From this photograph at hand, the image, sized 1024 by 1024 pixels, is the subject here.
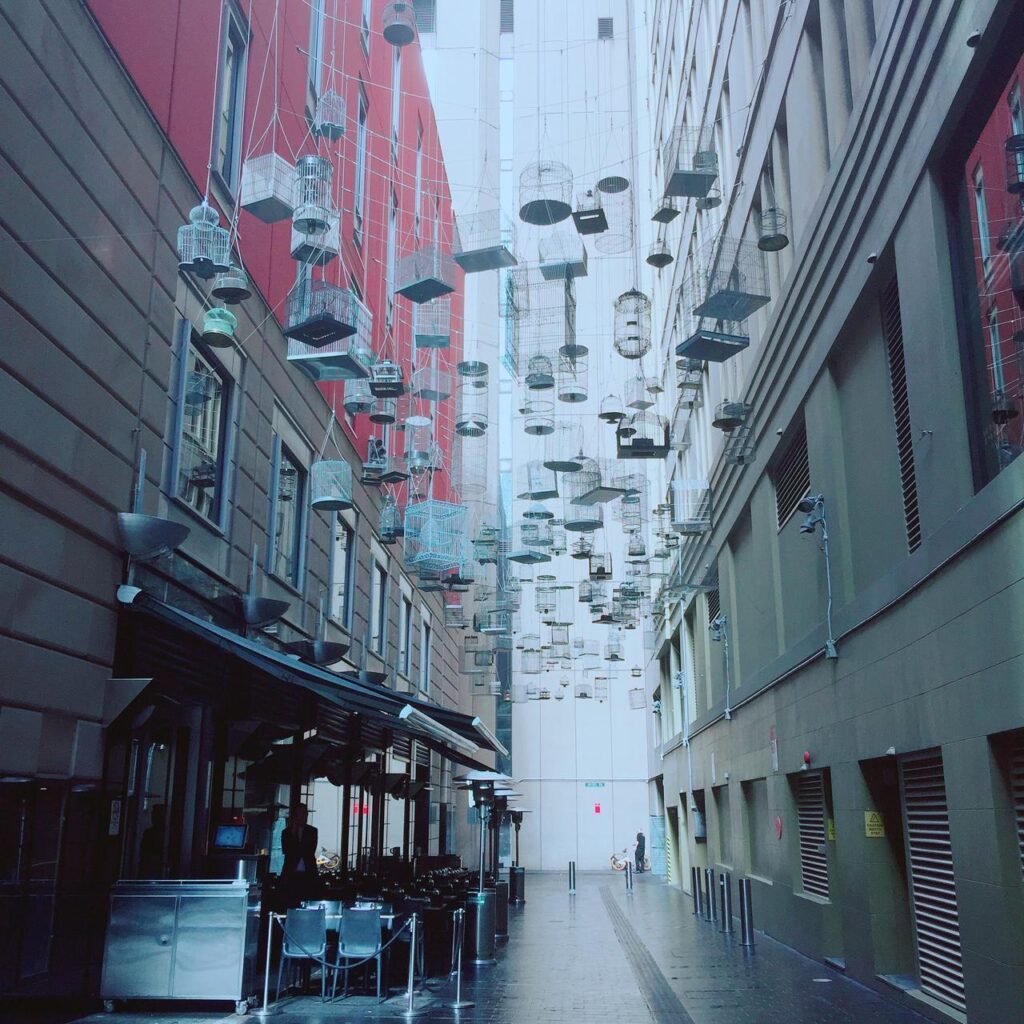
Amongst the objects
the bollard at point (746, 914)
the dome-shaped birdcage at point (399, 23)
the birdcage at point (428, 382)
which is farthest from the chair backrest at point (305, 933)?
the dome-shaped birdcage at point (399, 23)

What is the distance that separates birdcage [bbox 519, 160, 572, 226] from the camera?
11.2 meters

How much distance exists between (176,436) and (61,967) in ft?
17.8

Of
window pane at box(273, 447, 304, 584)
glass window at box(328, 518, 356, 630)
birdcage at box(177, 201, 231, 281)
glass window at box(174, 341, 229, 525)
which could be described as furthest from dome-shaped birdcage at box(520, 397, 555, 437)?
birdcage at box(177, 201, 231, 281)

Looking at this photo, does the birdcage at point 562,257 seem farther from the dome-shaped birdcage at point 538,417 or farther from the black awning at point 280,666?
the black awning at point 280,666

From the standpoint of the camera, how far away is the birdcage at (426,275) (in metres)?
11.7

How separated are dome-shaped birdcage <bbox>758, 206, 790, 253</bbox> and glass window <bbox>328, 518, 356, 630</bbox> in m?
10.7

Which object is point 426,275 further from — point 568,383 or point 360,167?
point 360,167

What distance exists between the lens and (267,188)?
406 inches

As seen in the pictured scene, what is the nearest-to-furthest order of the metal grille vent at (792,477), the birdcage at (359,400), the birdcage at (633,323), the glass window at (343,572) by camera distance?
the birdcage at (633,323) → the birdcage at (359,400) → the metal grille vent at (792,477) → the glass window at (343,572)

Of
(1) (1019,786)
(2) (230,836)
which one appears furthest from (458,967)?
(1) (1019,786)

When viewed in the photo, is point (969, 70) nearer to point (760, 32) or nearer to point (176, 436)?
point (176, 436)

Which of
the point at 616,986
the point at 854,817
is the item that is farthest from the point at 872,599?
the point at 616,986

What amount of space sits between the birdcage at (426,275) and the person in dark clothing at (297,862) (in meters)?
5.63

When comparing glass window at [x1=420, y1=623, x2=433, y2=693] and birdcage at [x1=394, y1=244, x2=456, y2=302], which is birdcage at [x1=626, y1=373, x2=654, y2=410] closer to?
birdcage at [x1=394, y1=244, x2=456, y2=302]
